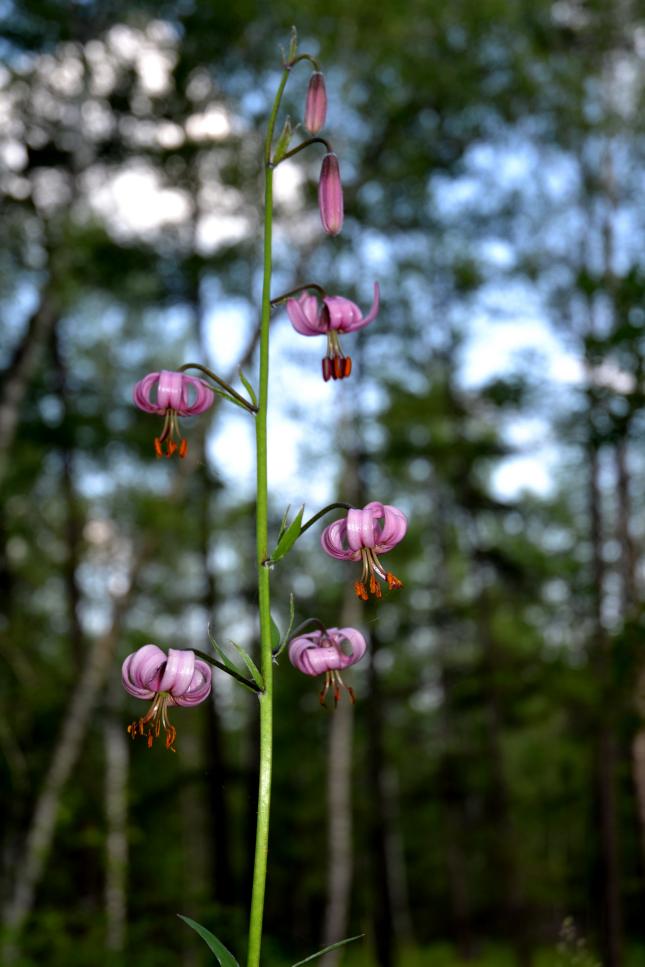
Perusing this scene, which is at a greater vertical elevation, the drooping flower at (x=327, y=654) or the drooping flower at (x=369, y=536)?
the drooping flower at (x=369, y=536)

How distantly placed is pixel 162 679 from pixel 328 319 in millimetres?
597

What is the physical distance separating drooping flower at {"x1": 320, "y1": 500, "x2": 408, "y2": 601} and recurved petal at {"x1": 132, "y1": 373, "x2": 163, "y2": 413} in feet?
1.13

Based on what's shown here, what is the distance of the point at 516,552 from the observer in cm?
1175

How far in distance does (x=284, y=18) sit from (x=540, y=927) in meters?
19.8

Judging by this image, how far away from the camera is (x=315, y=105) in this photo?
4.86 ft

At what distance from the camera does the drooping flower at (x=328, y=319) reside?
1.40 metres

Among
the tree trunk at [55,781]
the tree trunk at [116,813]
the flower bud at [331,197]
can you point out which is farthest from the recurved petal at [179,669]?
the tree trunk at [116,813]

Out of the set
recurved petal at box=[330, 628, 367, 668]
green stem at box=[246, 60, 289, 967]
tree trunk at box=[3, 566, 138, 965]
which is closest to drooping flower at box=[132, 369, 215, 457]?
green stem at box=[246, 60, 289, 967]

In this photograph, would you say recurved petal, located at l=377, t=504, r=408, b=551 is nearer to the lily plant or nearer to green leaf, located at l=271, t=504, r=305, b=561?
the lily plant

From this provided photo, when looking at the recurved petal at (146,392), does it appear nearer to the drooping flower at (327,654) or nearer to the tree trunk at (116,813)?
the drooping flower at (327,654)

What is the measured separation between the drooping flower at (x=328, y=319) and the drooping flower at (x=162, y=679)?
481 millimetres

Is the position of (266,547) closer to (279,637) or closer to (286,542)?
(286,542)

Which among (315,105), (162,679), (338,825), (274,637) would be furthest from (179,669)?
(338,825)

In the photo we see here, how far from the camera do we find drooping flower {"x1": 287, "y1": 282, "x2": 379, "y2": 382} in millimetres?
1400
